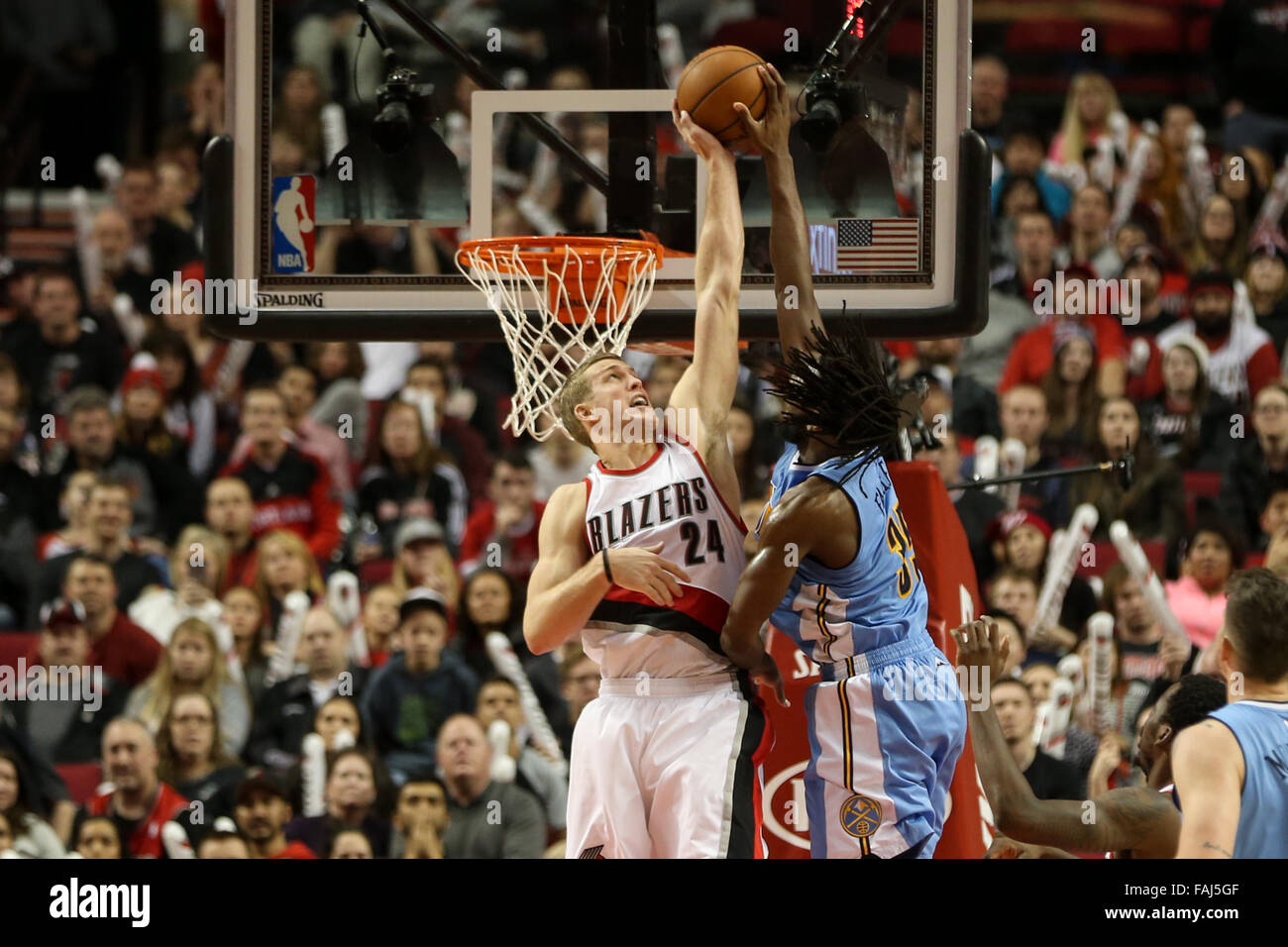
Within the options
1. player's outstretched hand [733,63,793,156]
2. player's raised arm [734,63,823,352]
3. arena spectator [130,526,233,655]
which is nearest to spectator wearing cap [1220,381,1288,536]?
player's raised arm [734,63,823,352]

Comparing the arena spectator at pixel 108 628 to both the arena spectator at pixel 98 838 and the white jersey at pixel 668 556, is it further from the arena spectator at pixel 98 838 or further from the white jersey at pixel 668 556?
the white jersey at pixel 668 556

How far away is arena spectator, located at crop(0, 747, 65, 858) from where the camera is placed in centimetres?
625

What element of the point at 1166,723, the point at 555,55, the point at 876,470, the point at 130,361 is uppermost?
the point at 555,55

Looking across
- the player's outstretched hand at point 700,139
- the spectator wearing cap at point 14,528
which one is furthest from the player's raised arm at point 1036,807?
the spectator wearing cap at point 14,528

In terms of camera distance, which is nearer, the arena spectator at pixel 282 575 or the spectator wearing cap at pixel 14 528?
the arena spectator at pixel 282 575

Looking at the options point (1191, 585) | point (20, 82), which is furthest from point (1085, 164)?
point (20, 82)

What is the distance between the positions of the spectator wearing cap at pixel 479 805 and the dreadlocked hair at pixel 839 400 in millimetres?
2587

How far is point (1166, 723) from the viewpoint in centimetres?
420

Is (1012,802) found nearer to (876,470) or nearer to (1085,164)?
(876,470)

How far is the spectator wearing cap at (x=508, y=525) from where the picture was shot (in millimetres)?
7566

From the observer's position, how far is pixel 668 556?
4445 millimetres
